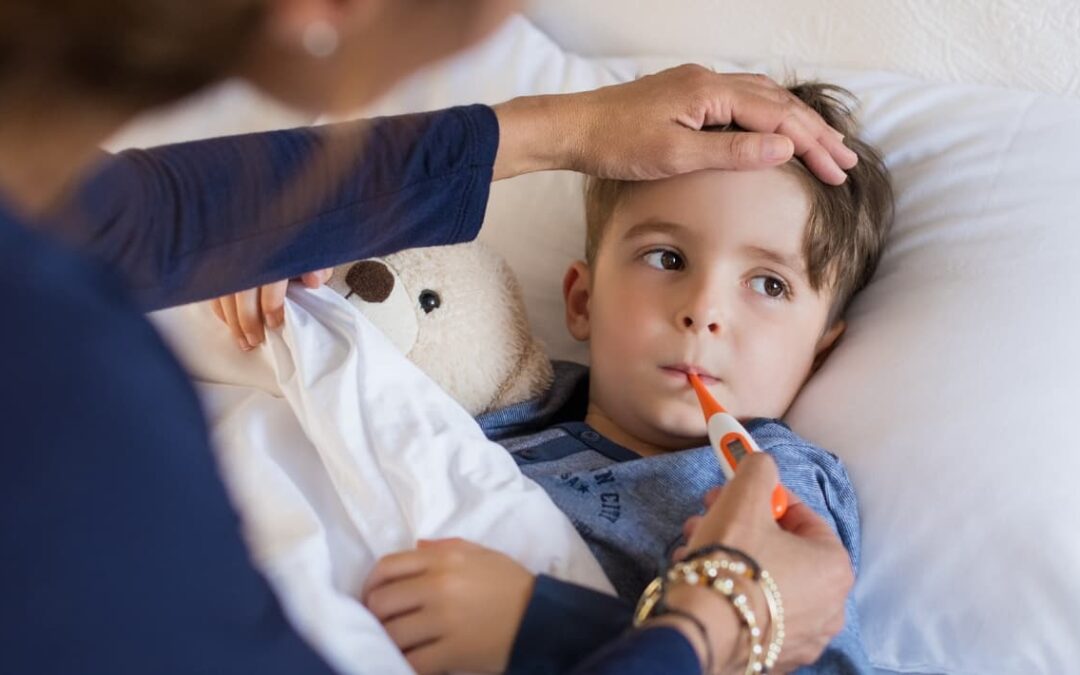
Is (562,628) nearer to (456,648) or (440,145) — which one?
(456,648)

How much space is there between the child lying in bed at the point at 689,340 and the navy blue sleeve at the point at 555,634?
0.10 m

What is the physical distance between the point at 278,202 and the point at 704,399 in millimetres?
420

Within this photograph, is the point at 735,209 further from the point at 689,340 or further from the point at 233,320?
the point at 233,320

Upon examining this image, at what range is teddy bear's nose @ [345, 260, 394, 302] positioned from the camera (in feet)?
3.86

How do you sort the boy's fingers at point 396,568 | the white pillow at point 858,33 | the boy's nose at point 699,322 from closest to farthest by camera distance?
1. the boy's fingers at point 396,568
2. the boy's nose at point 699,322
3. the white pillow at point 858,33

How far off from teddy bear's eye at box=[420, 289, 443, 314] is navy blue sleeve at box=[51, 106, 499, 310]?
10 centimetres

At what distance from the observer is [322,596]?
863mm

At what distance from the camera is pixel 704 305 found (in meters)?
1.14

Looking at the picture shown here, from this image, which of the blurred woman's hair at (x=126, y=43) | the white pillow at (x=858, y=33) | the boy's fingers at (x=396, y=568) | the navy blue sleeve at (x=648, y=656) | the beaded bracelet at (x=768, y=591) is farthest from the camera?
the white pillow at (x=858, y=33)

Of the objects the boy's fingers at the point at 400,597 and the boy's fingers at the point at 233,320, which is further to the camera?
the boy's fingers at the point at 233,320

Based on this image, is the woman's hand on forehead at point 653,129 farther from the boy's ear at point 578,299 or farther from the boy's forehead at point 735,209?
the boy's ear at point 578,299

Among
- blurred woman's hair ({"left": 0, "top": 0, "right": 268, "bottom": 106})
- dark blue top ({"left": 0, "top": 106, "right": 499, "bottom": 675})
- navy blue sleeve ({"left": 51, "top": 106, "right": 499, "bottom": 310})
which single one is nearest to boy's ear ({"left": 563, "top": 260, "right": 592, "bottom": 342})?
navy blue sleeve ({"left": 51, "top": 106, "right": 499, "bottom": 310})

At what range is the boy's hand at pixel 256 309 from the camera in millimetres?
1093

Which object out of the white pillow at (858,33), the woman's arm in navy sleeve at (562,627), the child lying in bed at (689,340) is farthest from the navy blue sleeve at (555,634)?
the white pillow at (858,33)
